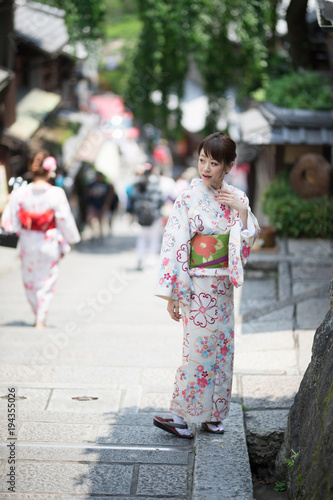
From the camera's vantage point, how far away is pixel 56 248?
721 centimetres

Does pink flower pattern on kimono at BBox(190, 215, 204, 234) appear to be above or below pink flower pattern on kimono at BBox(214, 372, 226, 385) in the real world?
above

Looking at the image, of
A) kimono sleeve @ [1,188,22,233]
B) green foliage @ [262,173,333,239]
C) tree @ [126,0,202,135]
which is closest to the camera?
kimono sleeve @ [1,188,22,233]

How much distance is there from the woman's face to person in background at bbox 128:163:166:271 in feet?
25.0

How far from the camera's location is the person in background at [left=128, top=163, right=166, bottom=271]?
38.6 feet

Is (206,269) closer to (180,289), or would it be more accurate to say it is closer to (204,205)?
(180,289)

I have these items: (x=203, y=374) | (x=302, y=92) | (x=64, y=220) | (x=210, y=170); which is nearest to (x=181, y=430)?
(x=203, y=374)

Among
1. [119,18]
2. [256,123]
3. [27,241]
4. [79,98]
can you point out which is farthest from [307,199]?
[119,18]

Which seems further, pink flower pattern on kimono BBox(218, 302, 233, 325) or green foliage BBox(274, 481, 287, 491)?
pink flower pattern on kimono BBox(218, 302, 233, 325)

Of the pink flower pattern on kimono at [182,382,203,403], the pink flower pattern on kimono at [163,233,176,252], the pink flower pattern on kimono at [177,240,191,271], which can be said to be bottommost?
the pink flower pattern on kimono at [182,382,203,403]

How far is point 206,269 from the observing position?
13.5ft

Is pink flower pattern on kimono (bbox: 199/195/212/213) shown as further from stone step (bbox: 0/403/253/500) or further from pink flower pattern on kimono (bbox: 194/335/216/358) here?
stone step (bbox: 0/403/253/500)

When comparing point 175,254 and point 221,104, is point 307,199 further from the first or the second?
point 175,254

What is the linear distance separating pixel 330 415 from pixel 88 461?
1.59 metres

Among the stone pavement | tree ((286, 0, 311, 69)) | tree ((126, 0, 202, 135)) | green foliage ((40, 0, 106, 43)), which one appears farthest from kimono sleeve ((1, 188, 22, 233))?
tree ((126, 0, 202, 135))
